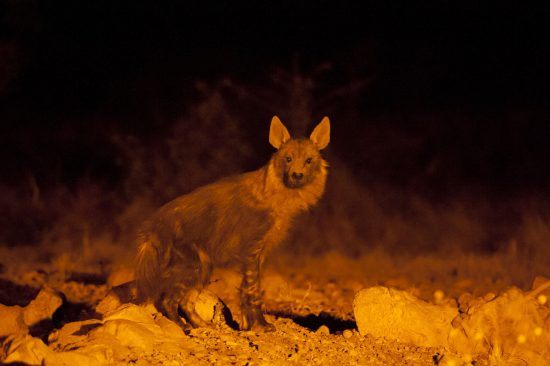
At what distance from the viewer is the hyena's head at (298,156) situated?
21.1 ft

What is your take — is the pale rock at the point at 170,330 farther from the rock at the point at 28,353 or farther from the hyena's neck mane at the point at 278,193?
the hyena's neck mane at the point at 278,193

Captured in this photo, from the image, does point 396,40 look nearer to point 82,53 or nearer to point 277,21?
point 277,21

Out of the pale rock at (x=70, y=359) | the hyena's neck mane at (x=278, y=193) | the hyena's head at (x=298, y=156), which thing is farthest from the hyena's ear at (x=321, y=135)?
the pale rock at (x=70, y=359)

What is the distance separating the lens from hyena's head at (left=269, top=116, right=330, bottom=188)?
21.1 feet

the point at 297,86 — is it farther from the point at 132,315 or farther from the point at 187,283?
the point at 132,315

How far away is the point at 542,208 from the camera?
43.0 ft

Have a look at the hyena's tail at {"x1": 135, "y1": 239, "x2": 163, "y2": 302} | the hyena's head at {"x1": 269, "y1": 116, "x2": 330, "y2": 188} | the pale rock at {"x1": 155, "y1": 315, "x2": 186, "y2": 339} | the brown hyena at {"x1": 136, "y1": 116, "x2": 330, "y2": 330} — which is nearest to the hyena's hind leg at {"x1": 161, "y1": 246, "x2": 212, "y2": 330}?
the brown hyena at {"x1": 136, "y1": 116, "x2": 330, "y2": 330}

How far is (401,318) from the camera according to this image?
5918 mm

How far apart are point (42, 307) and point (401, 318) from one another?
332cm

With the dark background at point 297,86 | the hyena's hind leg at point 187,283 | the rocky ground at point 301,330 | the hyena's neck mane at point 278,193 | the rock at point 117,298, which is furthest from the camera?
the dark background at point 297,86

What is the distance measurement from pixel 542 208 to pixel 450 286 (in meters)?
4.86

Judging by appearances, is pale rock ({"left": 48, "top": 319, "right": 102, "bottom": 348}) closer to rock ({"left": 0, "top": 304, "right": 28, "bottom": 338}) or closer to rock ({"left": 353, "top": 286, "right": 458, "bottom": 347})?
rock ({"left": 0, "top": 304, "right": 28, "bottom": 338})

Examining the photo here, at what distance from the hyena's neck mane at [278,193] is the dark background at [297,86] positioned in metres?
8.10

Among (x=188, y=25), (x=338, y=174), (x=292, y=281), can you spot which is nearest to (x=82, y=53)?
(x=188, y=25)
